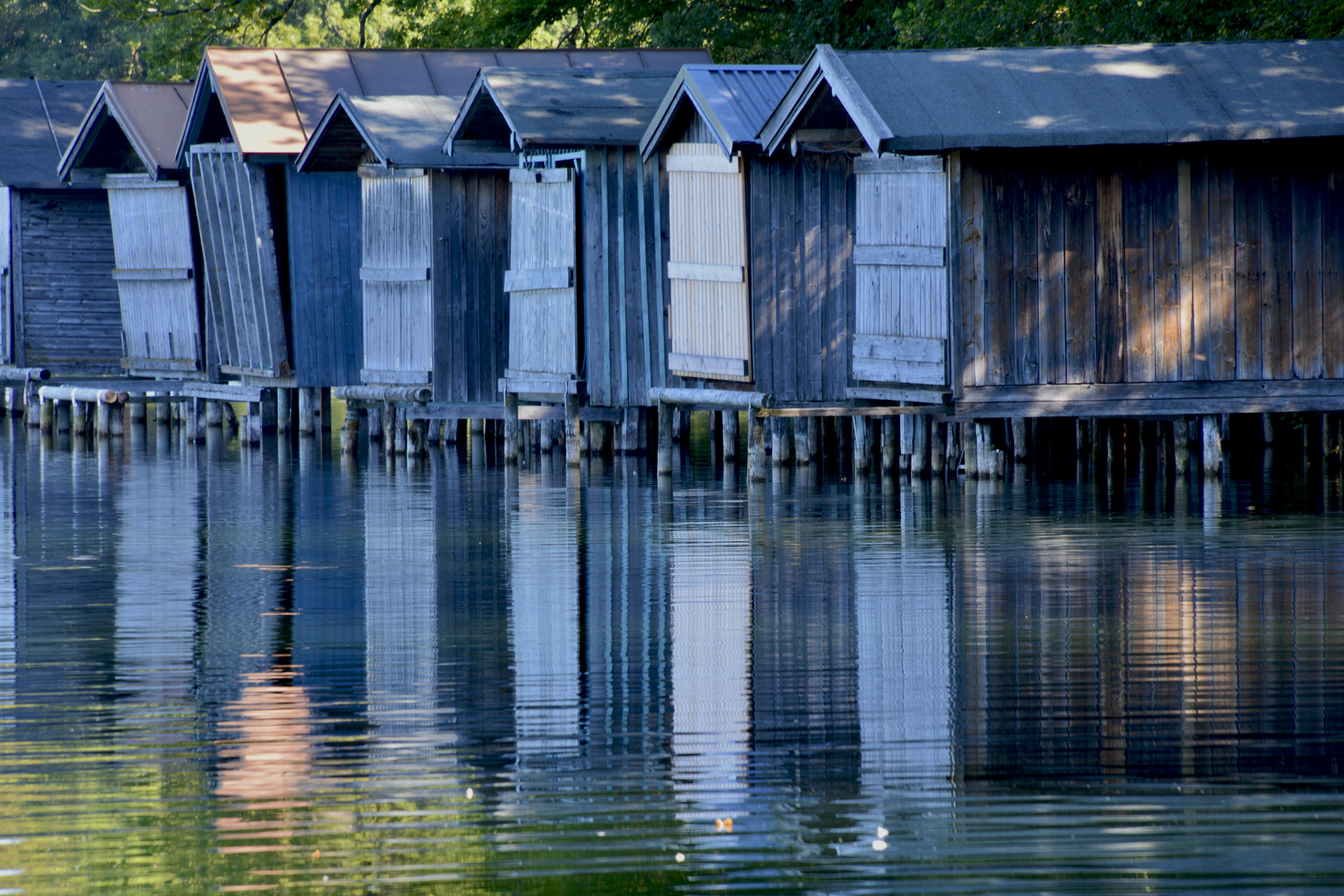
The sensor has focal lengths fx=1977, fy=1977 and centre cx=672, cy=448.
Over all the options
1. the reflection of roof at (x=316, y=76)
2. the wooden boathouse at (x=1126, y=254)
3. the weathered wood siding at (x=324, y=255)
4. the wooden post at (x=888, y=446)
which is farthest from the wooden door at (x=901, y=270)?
the weathered wood siding at (x=324, y=255)

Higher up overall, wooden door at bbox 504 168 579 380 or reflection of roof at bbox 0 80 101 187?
reflection of roof at bbox 0 80 101 187

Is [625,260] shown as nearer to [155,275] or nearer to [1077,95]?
[1077,95]

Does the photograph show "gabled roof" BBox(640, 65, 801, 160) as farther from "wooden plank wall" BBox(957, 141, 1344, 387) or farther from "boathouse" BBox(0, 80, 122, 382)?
"boathouse" BBox(0, 80, 122, 382)

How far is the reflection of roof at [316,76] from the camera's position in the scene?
83.6ft

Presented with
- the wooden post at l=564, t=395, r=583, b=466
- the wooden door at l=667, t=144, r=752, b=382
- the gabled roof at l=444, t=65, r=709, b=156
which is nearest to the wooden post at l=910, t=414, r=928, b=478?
the wooden door at l=667, t=144, r=752, b=382

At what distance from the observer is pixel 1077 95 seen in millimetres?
17859

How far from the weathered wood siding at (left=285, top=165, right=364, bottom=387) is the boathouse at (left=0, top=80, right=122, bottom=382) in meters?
6.16

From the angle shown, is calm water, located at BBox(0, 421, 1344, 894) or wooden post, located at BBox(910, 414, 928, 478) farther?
wooden post, located at BBox(910, 414, 928, 478)

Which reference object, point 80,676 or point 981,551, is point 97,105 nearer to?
point 981,551

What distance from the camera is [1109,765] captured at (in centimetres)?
748

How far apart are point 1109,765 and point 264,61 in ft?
69.0

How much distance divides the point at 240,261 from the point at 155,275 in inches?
112

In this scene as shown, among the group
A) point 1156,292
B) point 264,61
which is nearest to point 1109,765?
point 1156,292

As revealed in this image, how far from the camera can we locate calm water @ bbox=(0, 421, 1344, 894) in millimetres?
6402
